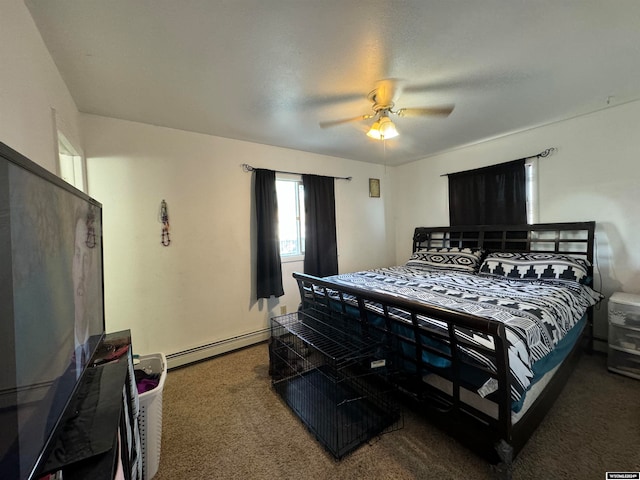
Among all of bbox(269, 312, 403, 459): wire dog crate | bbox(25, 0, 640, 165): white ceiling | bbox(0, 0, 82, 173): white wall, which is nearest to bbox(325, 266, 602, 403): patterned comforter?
bbox(269, 312, 403, 459): wire dog crate

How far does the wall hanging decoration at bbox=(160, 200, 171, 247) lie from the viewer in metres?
2.60

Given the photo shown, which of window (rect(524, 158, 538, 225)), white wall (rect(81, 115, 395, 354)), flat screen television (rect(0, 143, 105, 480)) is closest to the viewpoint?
flat screen television (rect(0, 143, 105, 480))

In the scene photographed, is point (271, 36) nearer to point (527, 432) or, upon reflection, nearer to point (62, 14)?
point (62, 14)

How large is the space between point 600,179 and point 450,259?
4.98 ft

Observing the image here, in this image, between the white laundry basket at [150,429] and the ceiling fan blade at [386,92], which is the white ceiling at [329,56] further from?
the white laundry basket at [150,429]

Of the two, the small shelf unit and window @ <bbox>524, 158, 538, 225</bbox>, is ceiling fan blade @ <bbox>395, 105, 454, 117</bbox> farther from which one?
the small shelf unit

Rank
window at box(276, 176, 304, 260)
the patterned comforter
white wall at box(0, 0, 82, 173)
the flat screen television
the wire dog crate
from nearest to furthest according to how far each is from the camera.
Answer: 1. the flat screen television
2. white wall at box(0, 0, 82, 173)
3. the patterned comforter
4. the wire dog crate
5. window at box(276, 176, 304, 260)

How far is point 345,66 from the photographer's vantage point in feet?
5.61

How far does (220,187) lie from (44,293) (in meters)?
2.32

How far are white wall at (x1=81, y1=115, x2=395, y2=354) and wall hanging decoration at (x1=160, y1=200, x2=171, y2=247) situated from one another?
35mm

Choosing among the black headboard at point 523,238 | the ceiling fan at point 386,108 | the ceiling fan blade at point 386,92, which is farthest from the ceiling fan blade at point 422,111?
the black headboard at point 523,238

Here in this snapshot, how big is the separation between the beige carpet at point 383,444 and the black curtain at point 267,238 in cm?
112

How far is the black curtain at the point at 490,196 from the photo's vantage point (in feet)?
10.1

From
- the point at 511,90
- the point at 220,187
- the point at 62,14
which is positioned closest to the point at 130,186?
the point at 220,187
